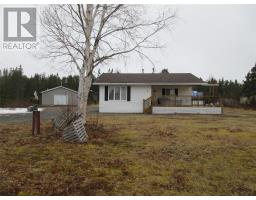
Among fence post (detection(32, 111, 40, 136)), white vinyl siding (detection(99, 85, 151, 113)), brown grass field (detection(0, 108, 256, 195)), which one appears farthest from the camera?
white vinyl siding (detection(99, 85, 151, 113))

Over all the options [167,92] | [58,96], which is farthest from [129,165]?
[58,96]

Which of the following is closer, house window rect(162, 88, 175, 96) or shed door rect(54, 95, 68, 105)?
house window rect(162, 88, 175, 96)

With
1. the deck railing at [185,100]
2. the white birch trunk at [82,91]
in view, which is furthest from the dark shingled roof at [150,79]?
the white birch trunk at [82,91]

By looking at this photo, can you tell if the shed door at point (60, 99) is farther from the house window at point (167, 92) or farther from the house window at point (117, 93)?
the house window at point (167, 92)

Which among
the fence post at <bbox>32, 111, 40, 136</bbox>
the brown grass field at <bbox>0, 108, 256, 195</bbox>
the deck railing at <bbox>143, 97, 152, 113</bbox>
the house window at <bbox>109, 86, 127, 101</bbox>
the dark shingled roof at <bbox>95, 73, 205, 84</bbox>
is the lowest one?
the brown grass field at <bbox>0, 108, 256, 195</bbox>

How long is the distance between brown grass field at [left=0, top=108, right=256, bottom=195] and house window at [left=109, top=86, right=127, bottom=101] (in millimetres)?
14756

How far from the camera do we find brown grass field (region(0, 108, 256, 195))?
5.70 m

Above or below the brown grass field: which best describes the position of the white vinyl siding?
above

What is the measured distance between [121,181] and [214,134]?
724 centimetres

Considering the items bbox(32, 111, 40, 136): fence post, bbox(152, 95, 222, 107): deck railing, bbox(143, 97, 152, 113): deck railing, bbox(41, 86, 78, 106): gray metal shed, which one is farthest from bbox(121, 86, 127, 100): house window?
bbox(41, 86, 78, 106): gray metal shed

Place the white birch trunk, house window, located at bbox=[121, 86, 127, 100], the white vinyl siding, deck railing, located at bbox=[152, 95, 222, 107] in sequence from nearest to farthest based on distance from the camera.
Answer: the white birch trunk → the white vinyl siding → house window, located at bbox=[121, 86, 127, 100] → deck railing, located at bbox=[152, 95, 222, 107]

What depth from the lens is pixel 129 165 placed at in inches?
289

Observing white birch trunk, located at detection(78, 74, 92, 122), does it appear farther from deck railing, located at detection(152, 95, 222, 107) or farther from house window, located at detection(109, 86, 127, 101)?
deck railing, located at detection(152, 95, 222, 107)
